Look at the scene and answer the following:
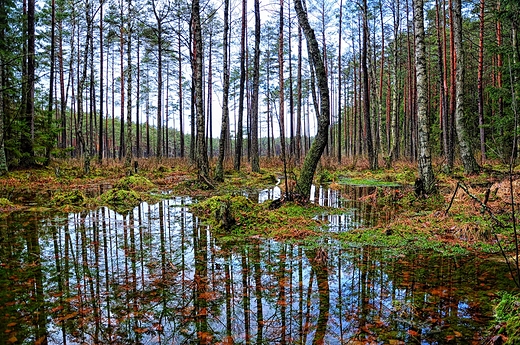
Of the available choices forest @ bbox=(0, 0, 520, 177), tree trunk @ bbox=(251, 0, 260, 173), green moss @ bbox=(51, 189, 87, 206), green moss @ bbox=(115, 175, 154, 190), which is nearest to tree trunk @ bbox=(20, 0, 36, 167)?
Answer: forest @ bbox=(0, 0, 520, 177)

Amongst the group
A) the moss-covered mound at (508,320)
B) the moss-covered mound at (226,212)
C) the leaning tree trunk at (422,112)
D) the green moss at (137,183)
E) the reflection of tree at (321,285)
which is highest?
the leaning tree trunk at (422,112)

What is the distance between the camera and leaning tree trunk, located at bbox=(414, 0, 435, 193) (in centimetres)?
797

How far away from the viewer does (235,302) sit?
2.97 m

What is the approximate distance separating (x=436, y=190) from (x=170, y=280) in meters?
7.08

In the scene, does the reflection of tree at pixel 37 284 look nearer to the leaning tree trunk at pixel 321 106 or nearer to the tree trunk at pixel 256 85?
the leaning tree trunk at pixel 321 106

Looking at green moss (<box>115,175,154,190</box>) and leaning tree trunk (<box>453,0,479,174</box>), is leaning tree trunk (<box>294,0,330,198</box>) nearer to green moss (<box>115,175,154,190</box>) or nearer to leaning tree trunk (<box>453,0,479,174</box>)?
green moss (<box>115,175,154,190</box>)

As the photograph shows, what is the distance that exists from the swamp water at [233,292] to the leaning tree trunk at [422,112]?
4.32 metres

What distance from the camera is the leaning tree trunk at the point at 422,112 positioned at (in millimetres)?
7973

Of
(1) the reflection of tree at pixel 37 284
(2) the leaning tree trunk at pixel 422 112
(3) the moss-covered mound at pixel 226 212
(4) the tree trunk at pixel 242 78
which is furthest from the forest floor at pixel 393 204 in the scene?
(1) the reflection of tree at pixel 37 284

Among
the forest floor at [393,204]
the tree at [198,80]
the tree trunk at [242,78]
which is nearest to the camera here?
the forest floor at [393,204]

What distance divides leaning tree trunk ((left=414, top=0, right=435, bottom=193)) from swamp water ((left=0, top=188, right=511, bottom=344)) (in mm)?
4324

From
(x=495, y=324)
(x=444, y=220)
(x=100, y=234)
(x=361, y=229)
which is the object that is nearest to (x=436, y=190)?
(x=444, y=220)

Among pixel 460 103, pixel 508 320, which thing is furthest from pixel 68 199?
pixel 460 103

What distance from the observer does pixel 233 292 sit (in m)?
3.20
